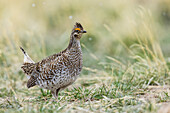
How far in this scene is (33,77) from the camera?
4.89 meters

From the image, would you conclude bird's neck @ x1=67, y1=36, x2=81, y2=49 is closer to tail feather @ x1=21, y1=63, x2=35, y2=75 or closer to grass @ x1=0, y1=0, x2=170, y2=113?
grass @ x1=0, y1=0, x2=170, y2=113

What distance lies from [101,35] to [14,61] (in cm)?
317

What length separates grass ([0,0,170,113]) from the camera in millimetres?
4148

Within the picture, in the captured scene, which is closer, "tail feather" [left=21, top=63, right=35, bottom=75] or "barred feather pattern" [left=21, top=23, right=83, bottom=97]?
"barred feather pattern" [left=21, top=23, right=83, bottom=97]

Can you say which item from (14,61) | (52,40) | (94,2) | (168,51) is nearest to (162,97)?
(14,61)

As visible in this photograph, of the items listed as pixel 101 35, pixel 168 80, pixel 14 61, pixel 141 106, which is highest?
pixel 101 35

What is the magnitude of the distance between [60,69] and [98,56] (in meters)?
3.62

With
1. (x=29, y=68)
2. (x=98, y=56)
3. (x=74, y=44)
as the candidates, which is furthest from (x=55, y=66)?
(x=98, y=56)

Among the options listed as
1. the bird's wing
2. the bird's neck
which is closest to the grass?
the bird's wing

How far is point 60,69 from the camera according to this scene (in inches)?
179

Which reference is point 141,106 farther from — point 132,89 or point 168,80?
point 168,80

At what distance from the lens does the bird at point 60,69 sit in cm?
452

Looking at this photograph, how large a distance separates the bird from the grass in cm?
23

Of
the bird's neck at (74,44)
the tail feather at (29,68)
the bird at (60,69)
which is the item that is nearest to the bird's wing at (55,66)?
the bird at (60,69)
